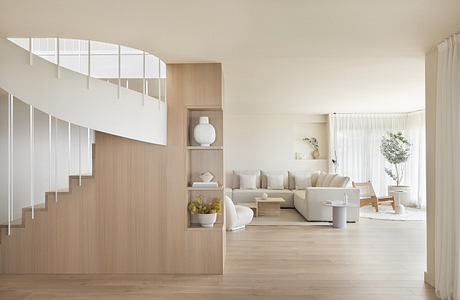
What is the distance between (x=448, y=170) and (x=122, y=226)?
11.1 feet

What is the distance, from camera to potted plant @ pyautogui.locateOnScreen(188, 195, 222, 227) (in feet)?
14.0

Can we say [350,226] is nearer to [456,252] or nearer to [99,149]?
[456,252]

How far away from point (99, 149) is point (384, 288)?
341 cm

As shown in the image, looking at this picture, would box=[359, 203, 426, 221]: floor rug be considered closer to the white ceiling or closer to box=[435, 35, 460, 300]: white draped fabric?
the white ceiling

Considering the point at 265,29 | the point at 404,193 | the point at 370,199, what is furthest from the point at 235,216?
the point at 404,193

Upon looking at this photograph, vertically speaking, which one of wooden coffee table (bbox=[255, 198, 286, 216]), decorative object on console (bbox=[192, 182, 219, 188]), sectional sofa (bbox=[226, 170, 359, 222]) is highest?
decorative object on console (bbox=[192, 182, 219, 188])

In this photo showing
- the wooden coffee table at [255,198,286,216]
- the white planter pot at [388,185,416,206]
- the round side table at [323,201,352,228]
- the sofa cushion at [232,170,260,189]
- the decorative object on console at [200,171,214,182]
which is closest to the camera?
the decorative object on console at [200,171,214,182]

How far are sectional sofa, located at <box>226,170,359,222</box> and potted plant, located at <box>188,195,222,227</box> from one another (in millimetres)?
3494

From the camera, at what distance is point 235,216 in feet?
21.3

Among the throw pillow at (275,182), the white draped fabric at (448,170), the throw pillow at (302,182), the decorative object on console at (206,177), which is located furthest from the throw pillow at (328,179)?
the white draped fabric at (448,170)

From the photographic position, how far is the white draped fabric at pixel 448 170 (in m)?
3.22

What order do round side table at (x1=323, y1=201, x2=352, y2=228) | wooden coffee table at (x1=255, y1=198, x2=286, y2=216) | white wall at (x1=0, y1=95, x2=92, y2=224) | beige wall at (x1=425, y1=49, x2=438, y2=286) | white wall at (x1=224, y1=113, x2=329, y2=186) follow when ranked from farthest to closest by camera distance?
white wall at (x1=224, y1=113, x2=329, y2=186) → wooden coffee table at (x1=255, y1=198, x2=286, y2=216) → round side table at (x1=323, y1=201, x2=352, y2=228) → white wall at (x1=0, y1=95, x2=92, y2=224) → beige wall at (x1=425, y1=49, x2=438, y2=286)

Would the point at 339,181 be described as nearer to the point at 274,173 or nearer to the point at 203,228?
the point at 274,173

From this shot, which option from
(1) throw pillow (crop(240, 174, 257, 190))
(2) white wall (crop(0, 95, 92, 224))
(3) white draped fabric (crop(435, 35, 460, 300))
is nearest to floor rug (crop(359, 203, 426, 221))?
(1) throw pillow (crop(240, 174, 257, 190))
